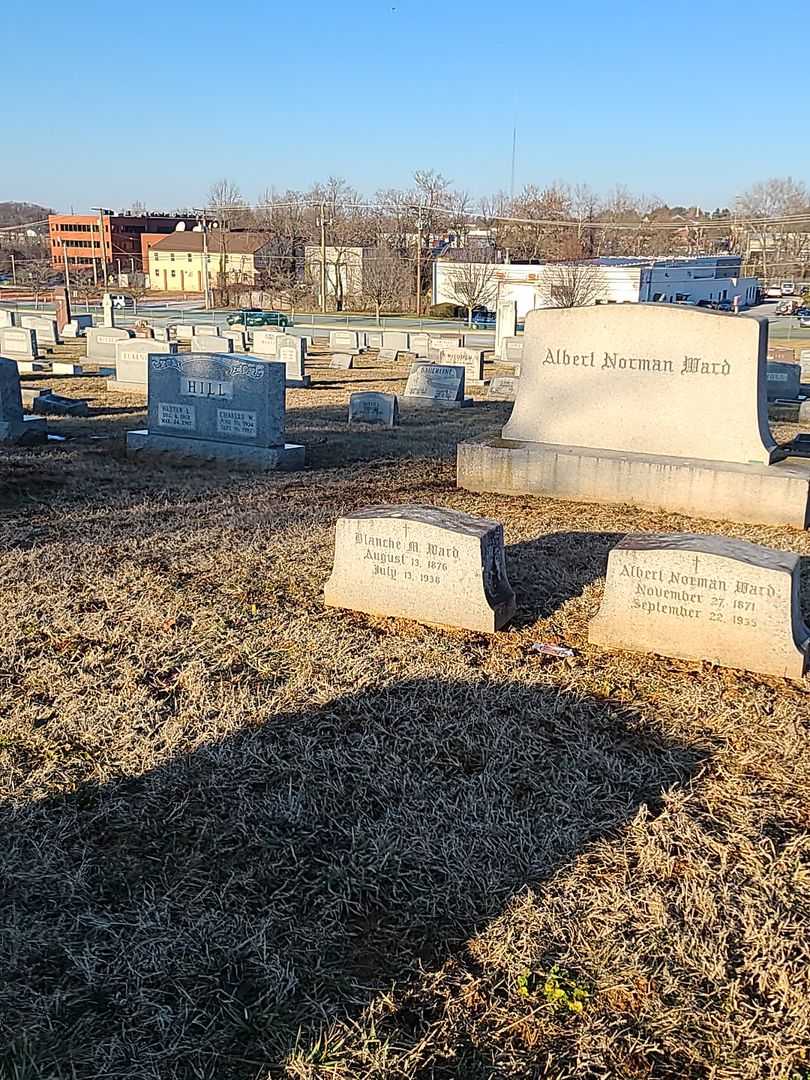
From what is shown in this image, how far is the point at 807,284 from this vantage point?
72750 mm

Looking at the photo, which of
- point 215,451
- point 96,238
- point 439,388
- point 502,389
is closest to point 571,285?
point 502,389

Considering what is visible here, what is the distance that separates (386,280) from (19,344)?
40.1 m

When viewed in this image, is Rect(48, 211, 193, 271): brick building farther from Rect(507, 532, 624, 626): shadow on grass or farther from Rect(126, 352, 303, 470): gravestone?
Rect(507, 532, 624, 626): shadow on grass

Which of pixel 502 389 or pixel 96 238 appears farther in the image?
pixel 96 238

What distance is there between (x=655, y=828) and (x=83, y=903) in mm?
2237

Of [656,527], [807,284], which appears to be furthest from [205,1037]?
[807,284]

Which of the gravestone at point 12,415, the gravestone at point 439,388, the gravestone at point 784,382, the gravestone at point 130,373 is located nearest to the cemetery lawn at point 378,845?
the gravestone at point 12,415

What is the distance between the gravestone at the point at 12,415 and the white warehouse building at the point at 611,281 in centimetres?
3447

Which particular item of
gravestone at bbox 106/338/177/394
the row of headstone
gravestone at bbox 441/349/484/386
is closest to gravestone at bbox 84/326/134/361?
gravestone at bbox 106/338/177/394

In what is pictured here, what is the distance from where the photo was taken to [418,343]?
2797 centimetres

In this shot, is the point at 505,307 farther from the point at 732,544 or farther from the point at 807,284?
the point at 807,284

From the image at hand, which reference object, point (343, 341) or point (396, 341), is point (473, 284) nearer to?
point (343, 341)

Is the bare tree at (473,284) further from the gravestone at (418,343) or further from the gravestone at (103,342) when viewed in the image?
the gravestone at (103,342)

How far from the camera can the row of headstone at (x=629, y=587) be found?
487cm
